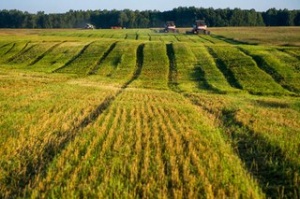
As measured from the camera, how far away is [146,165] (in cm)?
1157

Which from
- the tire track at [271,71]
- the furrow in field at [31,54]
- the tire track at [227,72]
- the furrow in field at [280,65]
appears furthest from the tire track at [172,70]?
the furrow in field at [31,54]

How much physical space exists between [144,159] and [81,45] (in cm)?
5274

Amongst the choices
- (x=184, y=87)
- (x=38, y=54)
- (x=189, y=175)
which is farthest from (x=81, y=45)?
(x=189, y=175)

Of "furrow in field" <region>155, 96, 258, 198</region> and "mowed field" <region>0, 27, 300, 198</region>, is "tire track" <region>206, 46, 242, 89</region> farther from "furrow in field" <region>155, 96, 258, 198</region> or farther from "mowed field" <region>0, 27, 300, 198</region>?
"furrow in field" <region>155, 96, 258, 198</region>

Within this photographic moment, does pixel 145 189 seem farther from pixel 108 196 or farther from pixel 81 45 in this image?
pixel 81 45

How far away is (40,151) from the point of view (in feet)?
42.5

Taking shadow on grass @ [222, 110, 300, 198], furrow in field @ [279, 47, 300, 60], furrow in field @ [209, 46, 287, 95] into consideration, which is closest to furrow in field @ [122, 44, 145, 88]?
furrow in field @ [209, 46, 287, 95]

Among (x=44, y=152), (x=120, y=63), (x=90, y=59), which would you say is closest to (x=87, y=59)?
(x=90, y=59)

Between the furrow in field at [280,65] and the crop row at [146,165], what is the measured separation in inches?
849

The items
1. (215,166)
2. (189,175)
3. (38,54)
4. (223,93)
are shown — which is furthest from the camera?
(38,54)

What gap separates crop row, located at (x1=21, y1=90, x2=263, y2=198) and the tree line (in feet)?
495

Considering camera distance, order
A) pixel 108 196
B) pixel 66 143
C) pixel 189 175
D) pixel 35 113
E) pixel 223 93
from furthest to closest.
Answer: pixel 223 93 < pixel 35 113 < pixel 66 143 < pixel 189 175 < pixel 108 196

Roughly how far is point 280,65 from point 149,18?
481 feet

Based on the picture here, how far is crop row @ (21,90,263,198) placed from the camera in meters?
9.81
